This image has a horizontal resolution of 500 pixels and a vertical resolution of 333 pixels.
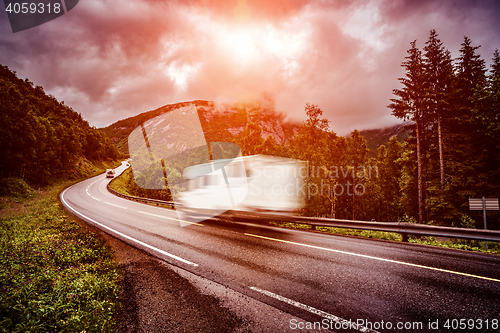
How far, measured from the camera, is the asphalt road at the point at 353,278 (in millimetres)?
3053

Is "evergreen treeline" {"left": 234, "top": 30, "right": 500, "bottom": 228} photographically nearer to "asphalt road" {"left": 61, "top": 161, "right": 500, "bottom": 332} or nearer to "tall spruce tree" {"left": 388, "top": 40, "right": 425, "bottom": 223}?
"tall spruce tree" {"left": 388, "top": 40, "right": 425, "bottom": 223}

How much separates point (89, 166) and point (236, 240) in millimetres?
76348

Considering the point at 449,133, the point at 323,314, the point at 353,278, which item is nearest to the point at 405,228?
the point at 353,278

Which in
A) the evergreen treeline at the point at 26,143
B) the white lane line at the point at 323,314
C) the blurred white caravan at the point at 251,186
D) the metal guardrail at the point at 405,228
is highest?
the evergreen treeline at the point at 26,143

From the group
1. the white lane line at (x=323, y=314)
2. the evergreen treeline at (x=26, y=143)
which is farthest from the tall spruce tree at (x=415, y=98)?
the evergreen treeline at (x=26, y=143)

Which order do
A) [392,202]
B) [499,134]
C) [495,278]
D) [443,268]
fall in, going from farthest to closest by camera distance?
[392,202], [499,134], [443,268], [495,278]

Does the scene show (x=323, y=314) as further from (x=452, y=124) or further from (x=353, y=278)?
(x=452, y=124)

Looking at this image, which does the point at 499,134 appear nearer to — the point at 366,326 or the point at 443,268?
the point at 443,268

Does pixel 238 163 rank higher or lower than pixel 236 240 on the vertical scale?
higher

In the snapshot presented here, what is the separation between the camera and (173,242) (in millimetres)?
7508

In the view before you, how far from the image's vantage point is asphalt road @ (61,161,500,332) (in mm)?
3053

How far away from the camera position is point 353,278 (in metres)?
4.32

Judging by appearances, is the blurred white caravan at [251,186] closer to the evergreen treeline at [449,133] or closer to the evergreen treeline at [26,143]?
the evergreen treeline at [449,133]

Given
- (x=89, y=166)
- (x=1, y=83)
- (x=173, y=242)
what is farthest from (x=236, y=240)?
(x=89, y=166)
